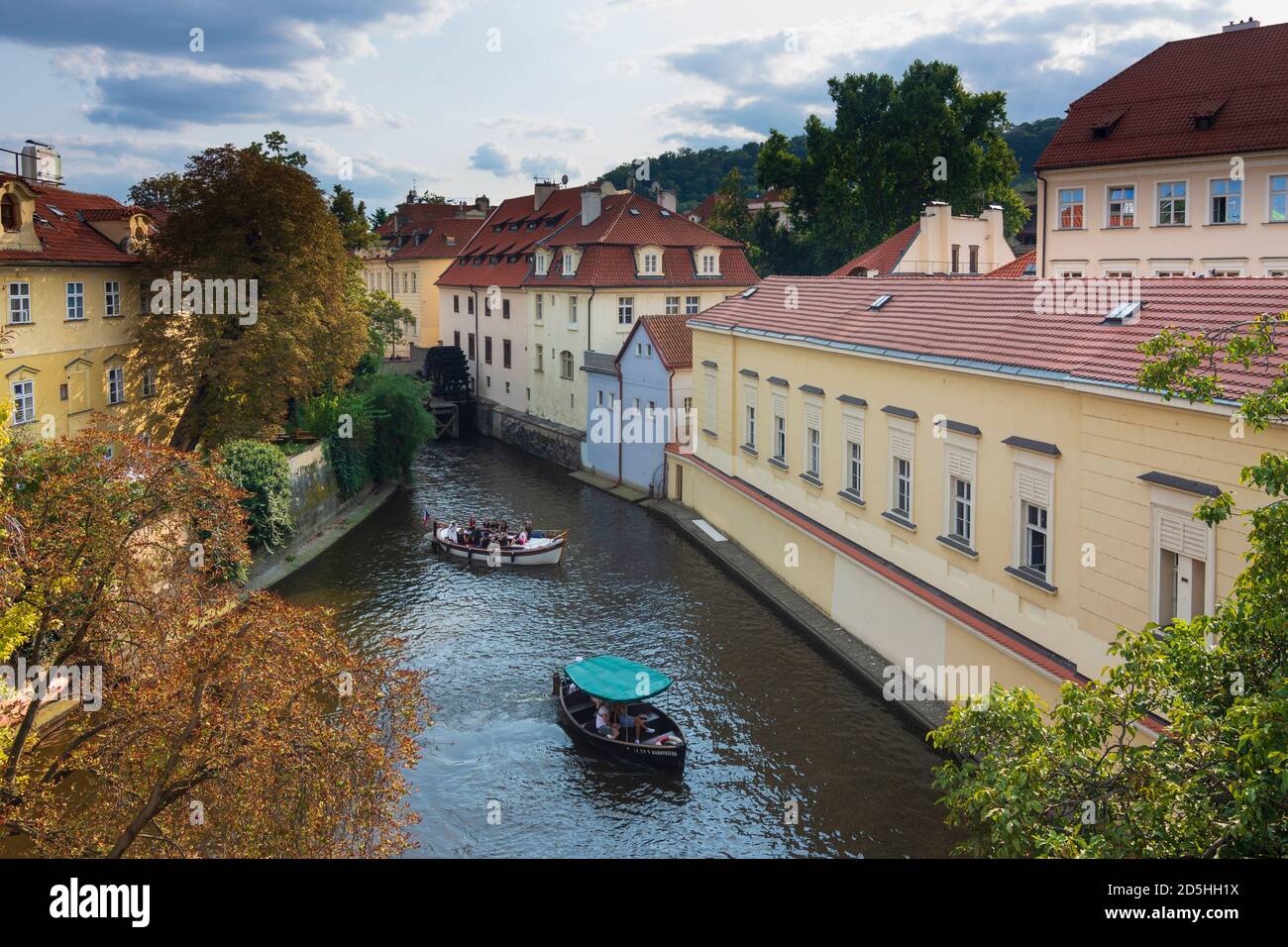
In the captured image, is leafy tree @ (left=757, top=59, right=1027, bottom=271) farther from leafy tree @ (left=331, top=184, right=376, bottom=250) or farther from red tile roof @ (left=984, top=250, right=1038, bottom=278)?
leafy tree @ (left=331, top=184, right=376, bottom=250)

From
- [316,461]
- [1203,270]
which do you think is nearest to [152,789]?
[316,461]

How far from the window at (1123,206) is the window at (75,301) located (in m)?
29.7

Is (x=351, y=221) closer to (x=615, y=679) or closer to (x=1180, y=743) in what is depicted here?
(x=615, y=679)

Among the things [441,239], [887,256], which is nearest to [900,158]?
[887,256]

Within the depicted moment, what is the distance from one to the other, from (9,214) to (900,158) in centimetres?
3831

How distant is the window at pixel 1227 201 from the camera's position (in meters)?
29.9

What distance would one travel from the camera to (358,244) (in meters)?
44.2

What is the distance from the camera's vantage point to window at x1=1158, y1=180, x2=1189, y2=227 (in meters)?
31.4

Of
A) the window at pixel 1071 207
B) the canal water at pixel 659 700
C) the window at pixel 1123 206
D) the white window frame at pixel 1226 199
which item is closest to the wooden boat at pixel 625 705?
the canal water at pixel 659 700

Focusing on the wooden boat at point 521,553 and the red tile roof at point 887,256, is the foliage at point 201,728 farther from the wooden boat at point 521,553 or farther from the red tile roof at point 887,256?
the red tile roof at point 887,256

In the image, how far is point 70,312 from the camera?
2978cm
